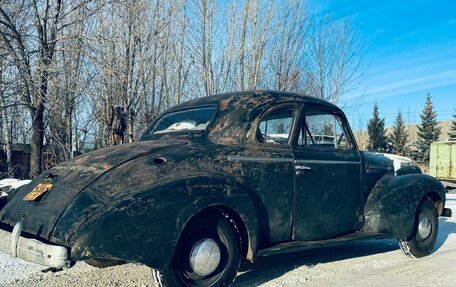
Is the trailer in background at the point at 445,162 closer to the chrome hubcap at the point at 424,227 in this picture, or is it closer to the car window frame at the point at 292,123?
the chrome hubcap at the point at 424,227

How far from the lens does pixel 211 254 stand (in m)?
3.57

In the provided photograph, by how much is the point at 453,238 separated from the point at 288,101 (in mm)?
3989

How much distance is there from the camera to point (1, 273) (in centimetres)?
431

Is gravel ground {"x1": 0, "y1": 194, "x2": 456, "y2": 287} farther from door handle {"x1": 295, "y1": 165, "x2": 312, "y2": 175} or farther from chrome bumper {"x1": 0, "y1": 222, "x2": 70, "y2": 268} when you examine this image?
door handle {"x1": 295, "y1": 165, "x2": 312, "y2": 175}

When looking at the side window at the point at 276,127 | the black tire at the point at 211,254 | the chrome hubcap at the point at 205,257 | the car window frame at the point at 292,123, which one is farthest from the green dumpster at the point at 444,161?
the chrome hubcap at the point at 205,257

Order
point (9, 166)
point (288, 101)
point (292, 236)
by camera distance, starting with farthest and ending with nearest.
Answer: point (9, 166) → point (288, 101) → point (292, 236)

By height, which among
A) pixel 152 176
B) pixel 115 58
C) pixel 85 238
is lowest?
pixel 85 238

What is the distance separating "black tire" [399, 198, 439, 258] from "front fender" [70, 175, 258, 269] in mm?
2907

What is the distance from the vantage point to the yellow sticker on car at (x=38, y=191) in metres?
3.59

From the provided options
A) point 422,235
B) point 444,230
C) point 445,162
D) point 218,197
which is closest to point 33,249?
point 218,197

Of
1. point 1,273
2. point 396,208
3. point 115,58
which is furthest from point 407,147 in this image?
point 1,273

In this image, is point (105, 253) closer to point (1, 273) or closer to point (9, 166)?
point (1, 273)

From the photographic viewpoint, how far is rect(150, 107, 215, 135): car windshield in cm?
444

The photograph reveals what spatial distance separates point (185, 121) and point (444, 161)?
59.6 feet
